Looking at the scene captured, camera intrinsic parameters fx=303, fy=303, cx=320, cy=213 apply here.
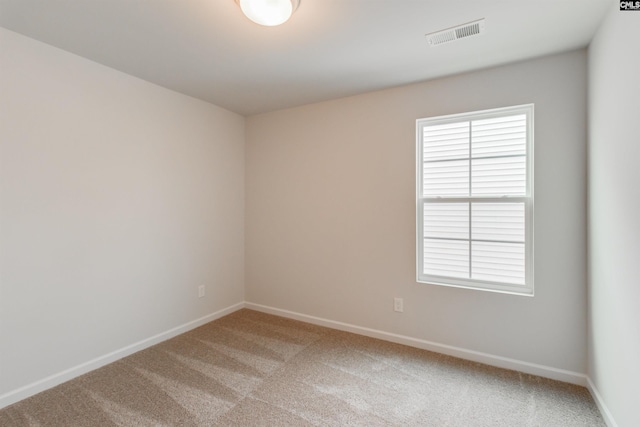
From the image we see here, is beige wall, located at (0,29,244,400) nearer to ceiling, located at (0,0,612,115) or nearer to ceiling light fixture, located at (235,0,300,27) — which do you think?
ceiling, located at (0,0,612,115)

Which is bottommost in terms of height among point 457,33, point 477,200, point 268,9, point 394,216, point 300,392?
point 300,392

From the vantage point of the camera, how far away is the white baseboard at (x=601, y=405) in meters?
1.80

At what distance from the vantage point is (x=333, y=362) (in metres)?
2.61

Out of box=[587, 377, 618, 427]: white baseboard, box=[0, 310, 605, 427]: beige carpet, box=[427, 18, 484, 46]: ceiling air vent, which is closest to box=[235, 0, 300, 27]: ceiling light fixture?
box=[427, 18, 484, 46]: ceiling air vent

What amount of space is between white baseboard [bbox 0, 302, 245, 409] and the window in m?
2.49

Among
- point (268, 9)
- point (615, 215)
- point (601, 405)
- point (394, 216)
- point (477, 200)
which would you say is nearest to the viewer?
point (268, 9)

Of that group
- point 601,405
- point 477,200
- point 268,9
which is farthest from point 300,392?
point 268,9

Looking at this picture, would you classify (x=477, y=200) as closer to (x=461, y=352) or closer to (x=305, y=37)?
(x=461, y=352)

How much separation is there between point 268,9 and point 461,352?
297 cm

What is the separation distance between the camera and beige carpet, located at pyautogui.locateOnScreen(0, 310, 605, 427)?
1.91 meters

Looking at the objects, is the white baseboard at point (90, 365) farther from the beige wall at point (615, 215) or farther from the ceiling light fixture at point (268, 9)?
the beige wall at point (615, 215)

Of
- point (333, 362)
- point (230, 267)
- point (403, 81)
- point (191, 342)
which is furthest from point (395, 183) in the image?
point (191, 342)

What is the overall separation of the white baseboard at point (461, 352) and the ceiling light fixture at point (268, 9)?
2810 millimetres

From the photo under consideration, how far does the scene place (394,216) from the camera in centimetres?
299
